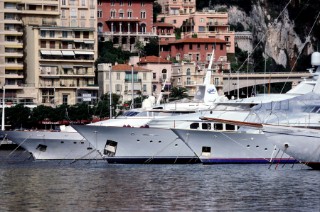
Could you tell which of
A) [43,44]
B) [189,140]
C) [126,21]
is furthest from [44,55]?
[189,140]

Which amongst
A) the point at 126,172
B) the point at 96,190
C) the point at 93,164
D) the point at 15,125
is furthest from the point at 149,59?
the point at 96,190

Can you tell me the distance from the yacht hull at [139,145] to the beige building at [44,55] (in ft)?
233

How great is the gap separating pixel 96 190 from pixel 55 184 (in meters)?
5.12

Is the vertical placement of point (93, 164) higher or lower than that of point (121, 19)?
lower

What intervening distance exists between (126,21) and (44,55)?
25.9 m

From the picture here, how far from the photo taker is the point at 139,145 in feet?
314

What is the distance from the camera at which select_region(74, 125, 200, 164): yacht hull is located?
94938 millimetres

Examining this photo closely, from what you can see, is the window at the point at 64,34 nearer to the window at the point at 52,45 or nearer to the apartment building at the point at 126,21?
the window at the point at 52,45

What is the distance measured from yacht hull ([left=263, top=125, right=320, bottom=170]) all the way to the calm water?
3.48 feet

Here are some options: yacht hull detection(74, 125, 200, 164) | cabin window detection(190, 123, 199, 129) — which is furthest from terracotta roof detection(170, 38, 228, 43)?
cabin window detection(190, 123, 199, 129)

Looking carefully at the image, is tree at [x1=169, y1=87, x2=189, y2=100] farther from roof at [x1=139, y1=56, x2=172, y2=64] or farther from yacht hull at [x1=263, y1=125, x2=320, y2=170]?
yacht hull at [x1=263, y1=125, x2=320, y2=170]

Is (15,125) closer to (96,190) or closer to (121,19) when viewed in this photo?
(121,19)

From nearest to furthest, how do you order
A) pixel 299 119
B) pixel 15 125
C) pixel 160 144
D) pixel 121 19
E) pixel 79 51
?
pixel 299 119
pixel 160 144
pixel 15 125
pixel 79 51
pixel 121 19

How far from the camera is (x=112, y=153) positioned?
318 feet
